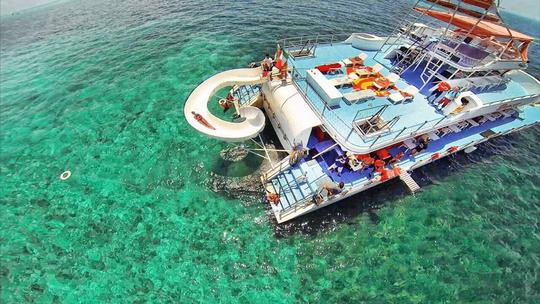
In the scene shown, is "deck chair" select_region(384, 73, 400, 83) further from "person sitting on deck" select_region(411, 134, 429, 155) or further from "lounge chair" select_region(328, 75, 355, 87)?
"person sitting on deck" select_region(411, 134, 429, 155)

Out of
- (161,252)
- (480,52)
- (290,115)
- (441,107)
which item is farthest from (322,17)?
(161,252)

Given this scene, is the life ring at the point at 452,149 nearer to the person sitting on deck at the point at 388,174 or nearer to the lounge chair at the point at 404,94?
the lounge chair at the point at 404,94

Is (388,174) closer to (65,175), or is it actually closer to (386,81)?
(386,81)

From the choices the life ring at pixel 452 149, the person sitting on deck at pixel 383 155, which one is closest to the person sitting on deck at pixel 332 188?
the person sitting on deck at pixel 383 155

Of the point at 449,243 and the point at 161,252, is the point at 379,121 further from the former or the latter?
the point at 161,252

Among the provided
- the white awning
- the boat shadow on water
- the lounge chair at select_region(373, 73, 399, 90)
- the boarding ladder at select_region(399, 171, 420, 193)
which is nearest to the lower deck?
the boarding ladder at select_region(399, 171, 420, 193)
